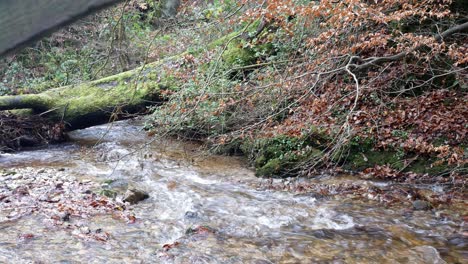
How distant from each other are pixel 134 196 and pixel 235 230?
1846mm

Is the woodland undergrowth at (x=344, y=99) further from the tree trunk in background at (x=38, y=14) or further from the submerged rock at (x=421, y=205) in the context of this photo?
the tree trunk in background at (x=38, y=14)

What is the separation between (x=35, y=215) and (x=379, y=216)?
461cm

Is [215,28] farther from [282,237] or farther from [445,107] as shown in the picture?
[282,237]

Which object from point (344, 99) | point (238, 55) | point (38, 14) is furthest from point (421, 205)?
point (38, 14)

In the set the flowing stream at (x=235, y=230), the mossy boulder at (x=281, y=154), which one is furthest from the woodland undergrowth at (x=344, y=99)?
the flowing stream at (x=235, y=230)

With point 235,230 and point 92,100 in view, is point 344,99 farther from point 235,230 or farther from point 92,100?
point 92,100

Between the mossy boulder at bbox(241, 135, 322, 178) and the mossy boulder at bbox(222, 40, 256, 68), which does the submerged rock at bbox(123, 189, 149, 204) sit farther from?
the mossy boulder at bbox(222, 40, 256, 68)

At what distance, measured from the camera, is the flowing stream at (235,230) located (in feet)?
15.3

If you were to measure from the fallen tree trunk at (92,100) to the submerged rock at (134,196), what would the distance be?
3.68 metres

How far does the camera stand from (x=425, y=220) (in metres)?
5.54

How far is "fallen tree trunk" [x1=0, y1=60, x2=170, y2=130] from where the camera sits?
10.1 metres

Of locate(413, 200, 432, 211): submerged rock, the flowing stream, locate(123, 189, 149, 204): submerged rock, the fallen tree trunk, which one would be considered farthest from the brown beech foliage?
the fallen tree trunk

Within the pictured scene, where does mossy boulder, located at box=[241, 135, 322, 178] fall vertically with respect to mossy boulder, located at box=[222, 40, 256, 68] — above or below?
below

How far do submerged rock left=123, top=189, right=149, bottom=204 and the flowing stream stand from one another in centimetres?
13
